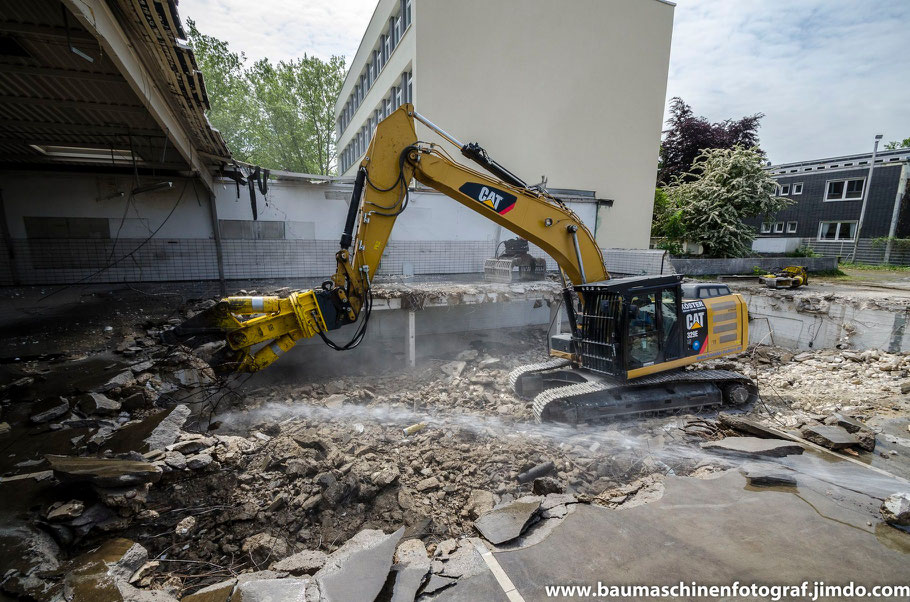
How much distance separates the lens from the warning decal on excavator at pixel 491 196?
17.4 ft

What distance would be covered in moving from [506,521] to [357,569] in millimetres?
1239

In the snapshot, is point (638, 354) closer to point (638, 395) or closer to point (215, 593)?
point (638, 395)

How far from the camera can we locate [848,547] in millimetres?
2932

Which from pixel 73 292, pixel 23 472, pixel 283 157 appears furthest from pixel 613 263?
pixel 283 157

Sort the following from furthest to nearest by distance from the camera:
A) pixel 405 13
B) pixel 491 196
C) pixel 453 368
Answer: pixel 405 13 < pixel 453 368 < pixel 491 196

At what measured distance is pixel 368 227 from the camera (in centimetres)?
518

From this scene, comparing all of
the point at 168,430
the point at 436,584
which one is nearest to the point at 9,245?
the point at 168,430

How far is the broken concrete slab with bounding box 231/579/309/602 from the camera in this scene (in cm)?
231

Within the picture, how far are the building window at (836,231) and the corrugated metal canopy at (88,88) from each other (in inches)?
1171

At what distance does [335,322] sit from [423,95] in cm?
1068

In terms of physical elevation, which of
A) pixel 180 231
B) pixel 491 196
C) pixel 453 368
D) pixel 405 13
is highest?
pixel 405 13

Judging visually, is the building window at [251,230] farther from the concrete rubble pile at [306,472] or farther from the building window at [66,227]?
the concrete rubble pile at [306,472]

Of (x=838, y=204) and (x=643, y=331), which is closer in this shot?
(x=643, y=331)

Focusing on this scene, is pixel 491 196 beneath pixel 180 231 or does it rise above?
above
